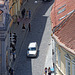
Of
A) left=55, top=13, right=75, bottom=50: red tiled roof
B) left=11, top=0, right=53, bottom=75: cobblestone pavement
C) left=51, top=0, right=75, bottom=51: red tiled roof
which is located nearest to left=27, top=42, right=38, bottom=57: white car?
left=11, top=0, right=53, bottom=75: cobblestone pavement

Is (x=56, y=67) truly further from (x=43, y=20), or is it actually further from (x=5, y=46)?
(x=43, y=20)

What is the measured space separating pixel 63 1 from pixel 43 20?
32.4 metres

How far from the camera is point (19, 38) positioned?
270 ft

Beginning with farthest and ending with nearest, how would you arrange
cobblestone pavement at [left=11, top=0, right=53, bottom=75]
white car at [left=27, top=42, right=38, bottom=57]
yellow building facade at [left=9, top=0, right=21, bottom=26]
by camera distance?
1. yellow building facade at [left=9, top=0, right=21, bottom=26]
2. white car at [left=27, top=42, right=38, bottom=57]
3. cobblestone pavement at [left=11, top=0, right=53, bottom=75]

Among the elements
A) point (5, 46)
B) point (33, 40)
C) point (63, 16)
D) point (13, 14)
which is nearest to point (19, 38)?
point (33, 40)

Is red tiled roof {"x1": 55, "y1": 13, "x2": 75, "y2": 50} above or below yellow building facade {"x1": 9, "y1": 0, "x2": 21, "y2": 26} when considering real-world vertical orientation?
below

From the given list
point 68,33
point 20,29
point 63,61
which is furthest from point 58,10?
point 20,29

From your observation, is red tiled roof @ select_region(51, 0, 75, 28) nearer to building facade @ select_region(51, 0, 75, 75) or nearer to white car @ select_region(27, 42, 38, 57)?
building facade @ select_region(51, 0, 75, 75)

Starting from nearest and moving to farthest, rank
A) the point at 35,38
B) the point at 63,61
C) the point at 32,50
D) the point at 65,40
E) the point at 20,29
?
the point at 65,40, the point at 63,61, the point at 32,50, the point at 35,38, the point at 20,29

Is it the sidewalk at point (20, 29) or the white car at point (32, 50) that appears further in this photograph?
the sidewalk at point (20, 29)

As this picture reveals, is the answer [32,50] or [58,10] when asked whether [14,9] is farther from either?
[58,10]

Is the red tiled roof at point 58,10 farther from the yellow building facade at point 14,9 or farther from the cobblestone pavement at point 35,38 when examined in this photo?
the yellow building facade at point 14,9

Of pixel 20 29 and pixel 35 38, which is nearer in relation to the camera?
pixel 35 38

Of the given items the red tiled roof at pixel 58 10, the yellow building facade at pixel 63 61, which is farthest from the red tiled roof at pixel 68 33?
the red tiled roof at pixel 58 10
